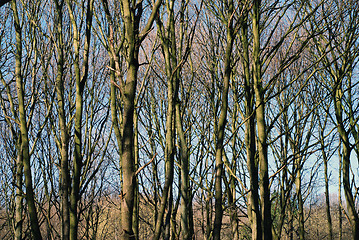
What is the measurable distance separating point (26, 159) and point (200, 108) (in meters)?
4.30

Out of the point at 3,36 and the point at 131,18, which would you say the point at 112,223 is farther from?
the point at 131,18

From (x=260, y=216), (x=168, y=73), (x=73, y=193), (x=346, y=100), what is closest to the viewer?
(x=168, y=73)

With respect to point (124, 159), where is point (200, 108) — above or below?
above

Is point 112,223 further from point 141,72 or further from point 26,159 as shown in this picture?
point 26,159

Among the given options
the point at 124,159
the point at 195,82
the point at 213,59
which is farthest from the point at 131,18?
the point at 195,82

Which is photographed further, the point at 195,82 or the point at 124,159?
the point at 195,82

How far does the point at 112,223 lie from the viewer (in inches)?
839

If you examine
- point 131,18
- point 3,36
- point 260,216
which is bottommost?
point 260,216

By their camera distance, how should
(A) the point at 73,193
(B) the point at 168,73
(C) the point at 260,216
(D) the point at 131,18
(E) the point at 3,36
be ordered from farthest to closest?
(E) the point at 3,36 < (A) the point at 73,193 < (C) the point at 260,216 < (B) the point at 168,73 < (D) the point at 131,18

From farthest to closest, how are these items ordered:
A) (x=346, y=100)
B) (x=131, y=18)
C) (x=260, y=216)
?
(x=346, y=100) < (x=260, y=216) < (x=131, y=18)

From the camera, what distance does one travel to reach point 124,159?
1.66m

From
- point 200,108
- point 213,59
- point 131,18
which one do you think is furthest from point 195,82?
point 131,18

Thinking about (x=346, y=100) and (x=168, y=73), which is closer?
(x=168, y=73)

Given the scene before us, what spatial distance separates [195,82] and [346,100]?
2715mm
